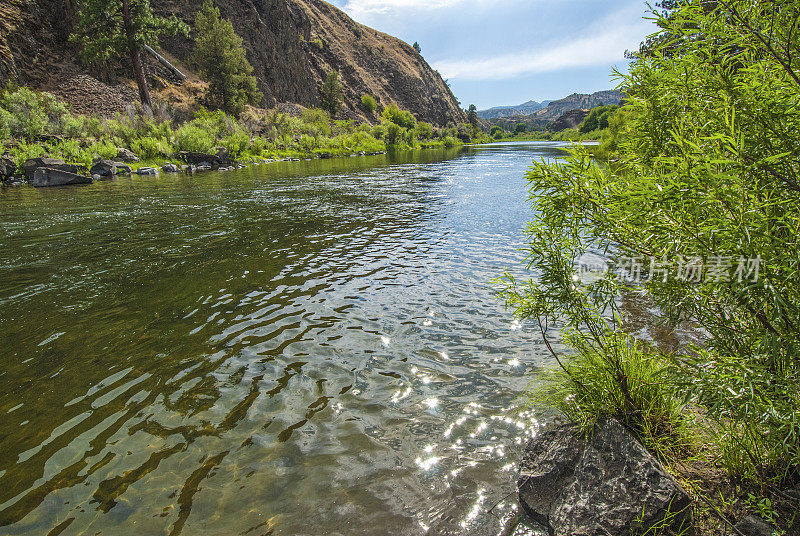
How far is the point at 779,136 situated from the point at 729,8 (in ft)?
2.51

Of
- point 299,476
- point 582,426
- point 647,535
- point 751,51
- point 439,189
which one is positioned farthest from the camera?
point 439,189

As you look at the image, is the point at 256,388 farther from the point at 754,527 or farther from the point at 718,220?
the point at 718,220

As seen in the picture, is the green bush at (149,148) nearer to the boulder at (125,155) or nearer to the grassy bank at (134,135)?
the grassy bank at (134,135)

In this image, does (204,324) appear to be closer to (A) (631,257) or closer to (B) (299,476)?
(B) (299,476)

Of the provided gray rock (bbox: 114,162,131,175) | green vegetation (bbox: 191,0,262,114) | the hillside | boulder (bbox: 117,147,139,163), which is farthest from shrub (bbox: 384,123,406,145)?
gray rock (bbox: 114,162,131,175)

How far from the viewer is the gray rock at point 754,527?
2512 mm

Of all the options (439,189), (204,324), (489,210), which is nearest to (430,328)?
(204,324)

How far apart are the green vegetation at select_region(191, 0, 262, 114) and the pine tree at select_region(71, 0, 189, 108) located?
20.4 meters

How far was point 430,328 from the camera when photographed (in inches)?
292

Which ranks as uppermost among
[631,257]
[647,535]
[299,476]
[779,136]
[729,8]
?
[729,8]

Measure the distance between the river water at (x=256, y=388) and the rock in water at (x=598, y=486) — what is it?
431 millimetres

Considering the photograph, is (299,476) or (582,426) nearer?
(582,426)

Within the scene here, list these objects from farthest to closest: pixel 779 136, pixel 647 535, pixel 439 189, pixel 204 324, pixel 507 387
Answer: pixel 439 189 → pixel 204 324 → pixel 507 387 → pixel 647 535 → pixel 779 136

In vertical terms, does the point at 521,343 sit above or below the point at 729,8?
below
